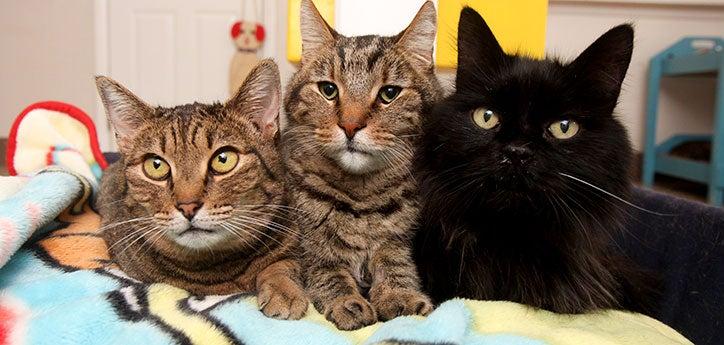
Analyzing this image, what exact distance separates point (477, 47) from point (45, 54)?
4.01m

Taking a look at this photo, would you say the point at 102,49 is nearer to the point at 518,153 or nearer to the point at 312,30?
the point at 312,30

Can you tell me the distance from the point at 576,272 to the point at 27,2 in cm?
434

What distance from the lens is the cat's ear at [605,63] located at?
0.95m

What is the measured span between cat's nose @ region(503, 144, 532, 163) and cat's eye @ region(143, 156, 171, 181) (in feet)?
2.06

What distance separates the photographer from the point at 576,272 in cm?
98

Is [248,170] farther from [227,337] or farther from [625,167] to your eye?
[625,167]

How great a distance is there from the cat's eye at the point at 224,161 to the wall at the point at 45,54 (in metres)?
3.59

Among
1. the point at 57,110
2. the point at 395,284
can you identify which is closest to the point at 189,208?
the point at 395,284

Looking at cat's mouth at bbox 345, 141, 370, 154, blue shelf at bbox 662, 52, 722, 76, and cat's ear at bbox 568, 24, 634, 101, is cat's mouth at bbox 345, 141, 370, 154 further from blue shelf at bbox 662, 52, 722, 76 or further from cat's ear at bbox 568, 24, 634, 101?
blue shelf at bbox 662, 52, 722, 76

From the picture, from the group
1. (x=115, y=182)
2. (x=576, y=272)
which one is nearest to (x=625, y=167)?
(x=576, y=272)

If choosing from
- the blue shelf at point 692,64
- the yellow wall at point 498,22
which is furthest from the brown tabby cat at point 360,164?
the blue shelf at point 692,64

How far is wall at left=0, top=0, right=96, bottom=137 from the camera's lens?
3.89m

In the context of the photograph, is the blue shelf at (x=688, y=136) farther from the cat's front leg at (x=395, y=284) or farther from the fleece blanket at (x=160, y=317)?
the cat's front leg at (x=395, y=284)

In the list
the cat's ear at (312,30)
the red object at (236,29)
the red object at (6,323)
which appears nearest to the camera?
the red object at (6,323)
